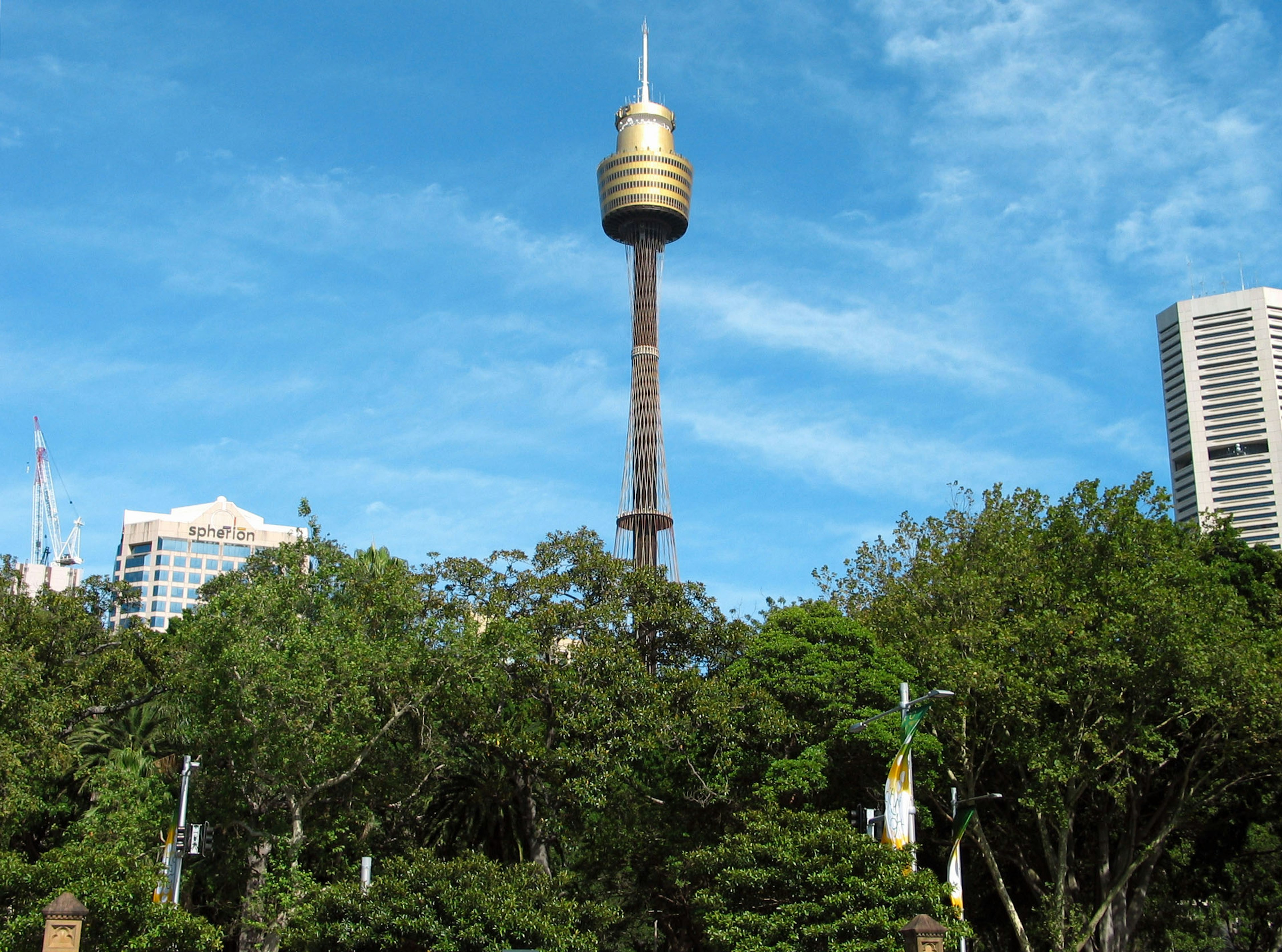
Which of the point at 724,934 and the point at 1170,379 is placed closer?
the point at 724,934

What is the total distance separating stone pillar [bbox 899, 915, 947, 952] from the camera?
2489 centimetres

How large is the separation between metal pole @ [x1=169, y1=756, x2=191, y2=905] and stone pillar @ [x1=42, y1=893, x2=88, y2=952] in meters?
3.09

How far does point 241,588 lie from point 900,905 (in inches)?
723

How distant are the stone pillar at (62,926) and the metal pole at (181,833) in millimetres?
3093

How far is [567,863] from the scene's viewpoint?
40312mm

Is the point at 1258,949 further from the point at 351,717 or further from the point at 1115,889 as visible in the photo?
the point at 351,717

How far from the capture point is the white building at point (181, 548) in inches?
6531

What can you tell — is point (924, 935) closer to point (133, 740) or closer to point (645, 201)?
point (133, 740)

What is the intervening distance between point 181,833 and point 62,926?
3493 mm

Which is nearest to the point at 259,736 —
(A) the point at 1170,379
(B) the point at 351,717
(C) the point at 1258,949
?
(B) the point at 351,717

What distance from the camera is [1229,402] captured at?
177 m

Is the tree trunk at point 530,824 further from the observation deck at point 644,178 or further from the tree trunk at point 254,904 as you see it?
the observation deck at point 644,178

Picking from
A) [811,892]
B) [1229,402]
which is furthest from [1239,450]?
[811,892]

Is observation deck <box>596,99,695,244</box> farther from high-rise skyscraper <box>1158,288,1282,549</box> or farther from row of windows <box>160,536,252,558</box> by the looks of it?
high-rise skyscraper <box>1158,288,1282,549</box>
